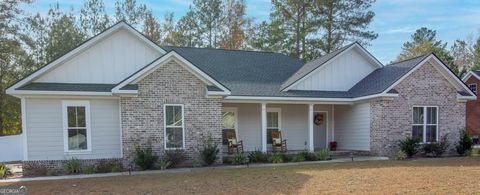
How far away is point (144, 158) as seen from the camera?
12586 millimetres

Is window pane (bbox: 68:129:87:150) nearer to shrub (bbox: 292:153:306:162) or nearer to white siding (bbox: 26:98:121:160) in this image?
white siding (bbox: 26:98:121:160)

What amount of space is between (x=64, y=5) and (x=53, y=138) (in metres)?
22.5

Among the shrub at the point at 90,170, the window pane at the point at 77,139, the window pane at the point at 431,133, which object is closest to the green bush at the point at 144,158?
the shrub at the point at 90,170

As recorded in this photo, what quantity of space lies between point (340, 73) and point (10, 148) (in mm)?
15634

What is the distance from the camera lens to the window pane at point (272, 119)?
1767 cm

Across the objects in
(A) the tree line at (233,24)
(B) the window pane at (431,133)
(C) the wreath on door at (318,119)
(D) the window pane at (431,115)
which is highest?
(A) the tree line at (233,24)

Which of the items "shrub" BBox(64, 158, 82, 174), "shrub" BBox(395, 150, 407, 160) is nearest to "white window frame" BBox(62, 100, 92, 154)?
"shrub" BBox(64, 158, 82, 174)

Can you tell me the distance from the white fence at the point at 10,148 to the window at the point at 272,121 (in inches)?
445

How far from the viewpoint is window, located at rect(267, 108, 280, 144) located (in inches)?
693

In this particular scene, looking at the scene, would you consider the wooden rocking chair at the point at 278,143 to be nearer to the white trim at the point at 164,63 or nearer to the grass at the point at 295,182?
the white trim at the point at 164,63

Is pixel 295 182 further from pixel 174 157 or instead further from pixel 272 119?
pixel 272 119

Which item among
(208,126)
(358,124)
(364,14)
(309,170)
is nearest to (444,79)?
(358,124)

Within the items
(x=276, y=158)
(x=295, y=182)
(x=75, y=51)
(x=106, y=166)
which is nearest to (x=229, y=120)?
(x=276, y=158)

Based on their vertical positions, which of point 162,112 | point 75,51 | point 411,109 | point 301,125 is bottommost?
point 301,125
